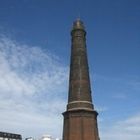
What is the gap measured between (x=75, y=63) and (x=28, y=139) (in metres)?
28.3

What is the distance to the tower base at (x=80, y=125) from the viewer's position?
980 inches

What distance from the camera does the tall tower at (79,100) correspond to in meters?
25.1

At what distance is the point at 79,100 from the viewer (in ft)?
85.9

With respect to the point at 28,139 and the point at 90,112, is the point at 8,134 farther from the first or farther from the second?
the point at 90,112

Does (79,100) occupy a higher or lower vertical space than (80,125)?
higher

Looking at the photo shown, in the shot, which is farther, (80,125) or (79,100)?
(79,100)

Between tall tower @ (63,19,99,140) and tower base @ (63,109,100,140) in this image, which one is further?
tall tower @ (63,19,99,140)

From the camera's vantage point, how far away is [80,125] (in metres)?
25.2

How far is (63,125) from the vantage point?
86.6 feet

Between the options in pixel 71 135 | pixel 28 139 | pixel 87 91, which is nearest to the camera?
pixel 71 135

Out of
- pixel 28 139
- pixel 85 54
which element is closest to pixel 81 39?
pixel 85 54

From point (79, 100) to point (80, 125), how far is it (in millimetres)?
2333

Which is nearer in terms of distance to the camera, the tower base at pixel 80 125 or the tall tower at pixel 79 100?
the tower base at pixel 80 125

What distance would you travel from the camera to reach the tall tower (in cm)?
2509
